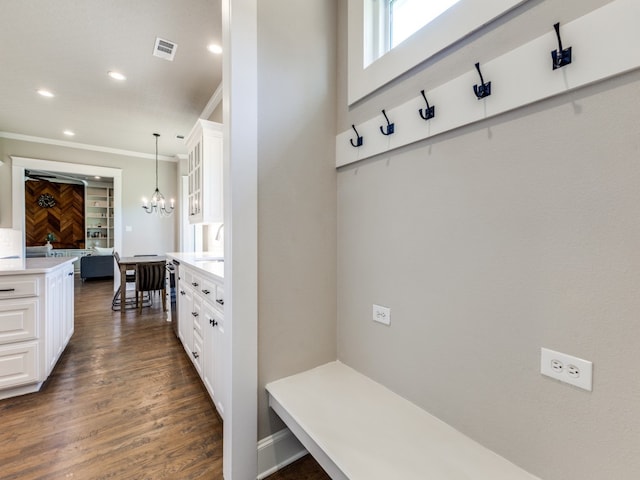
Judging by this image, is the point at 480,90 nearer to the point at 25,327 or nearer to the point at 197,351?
the point at 197,351

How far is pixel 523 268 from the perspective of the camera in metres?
0.90

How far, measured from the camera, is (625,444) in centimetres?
72

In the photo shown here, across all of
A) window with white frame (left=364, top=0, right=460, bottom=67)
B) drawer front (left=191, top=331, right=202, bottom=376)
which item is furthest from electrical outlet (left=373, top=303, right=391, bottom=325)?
drawer front (left=191, top=331, right=202, bottom=376)

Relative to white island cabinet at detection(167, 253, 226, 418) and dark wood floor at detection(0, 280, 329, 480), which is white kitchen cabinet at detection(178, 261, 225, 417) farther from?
dark wood floor at detection(0, 280, 329, 480)

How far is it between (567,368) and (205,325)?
1892 millimetres

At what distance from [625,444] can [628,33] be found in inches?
40.9

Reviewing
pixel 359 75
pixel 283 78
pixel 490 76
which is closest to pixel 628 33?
pixel 490 76

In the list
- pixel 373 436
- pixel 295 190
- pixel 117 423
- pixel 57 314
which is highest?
pixel 295 190

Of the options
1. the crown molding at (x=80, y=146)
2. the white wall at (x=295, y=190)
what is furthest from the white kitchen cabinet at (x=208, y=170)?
the crown molding at (x=80, y=146)

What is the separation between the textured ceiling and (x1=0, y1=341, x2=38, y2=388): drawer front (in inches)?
102

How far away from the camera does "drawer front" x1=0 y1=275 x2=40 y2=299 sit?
191 cm

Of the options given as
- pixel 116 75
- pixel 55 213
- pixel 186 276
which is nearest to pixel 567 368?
pixel 186 276

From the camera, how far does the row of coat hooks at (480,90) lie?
2.56 ft

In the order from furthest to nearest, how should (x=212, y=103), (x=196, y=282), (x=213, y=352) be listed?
1. (x=212, y=103)
2. (x=196, y=282)
3. (x=213, y=352)
